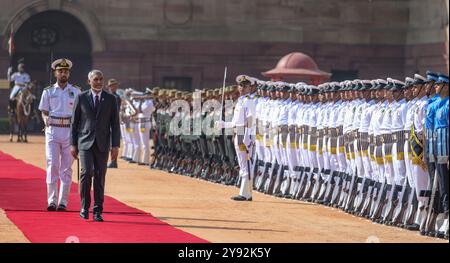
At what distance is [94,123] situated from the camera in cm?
1847

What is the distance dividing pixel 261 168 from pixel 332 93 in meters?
3.34

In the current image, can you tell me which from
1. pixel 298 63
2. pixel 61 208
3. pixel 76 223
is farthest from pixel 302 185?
pixel 298 63

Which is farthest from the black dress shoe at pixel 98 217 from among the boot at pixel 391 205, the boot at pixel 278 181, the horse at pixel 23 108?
the horse at pixel 23 108

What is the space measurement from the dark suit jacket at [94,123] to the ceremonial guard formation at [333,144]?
3932 mm

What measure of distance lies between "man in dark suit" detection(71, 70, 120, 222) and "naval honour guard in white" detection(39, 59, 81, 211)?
3.12 feet

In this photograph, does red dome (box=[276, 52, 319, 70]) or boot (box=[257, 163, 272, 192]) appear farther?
red dome (box=[276, 52, 319, 70])

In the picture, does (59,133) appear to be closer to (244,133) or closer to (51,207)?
(51,207)

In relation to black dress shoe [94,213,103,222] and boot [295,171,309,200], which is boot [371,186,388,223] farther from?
black dress shoe [94,213,103,222]

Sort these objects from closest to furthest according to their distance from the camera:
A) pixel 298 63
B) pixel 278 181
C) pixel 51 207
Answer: pixel 51 207 → pixel 278 181 → pixel 298 63

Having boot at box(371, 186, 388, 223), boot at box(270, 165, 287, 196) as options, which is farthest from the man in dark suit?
boot at box(270, 165, 287, 196)

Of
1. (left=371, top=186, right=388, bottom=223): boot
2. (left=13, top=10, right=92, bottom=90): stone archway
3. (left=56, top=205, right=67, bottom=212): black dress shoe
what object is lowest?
(left=56, top=205, right=67, bottom=212): black dress shoe

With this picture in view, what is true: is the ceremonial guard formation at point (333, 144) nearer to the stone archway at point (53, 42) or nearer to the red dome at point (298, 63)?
the red dome at point (298, 63)

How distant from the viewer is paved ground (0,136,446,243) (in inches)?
666

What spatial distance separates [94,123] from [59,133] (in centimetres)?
122
